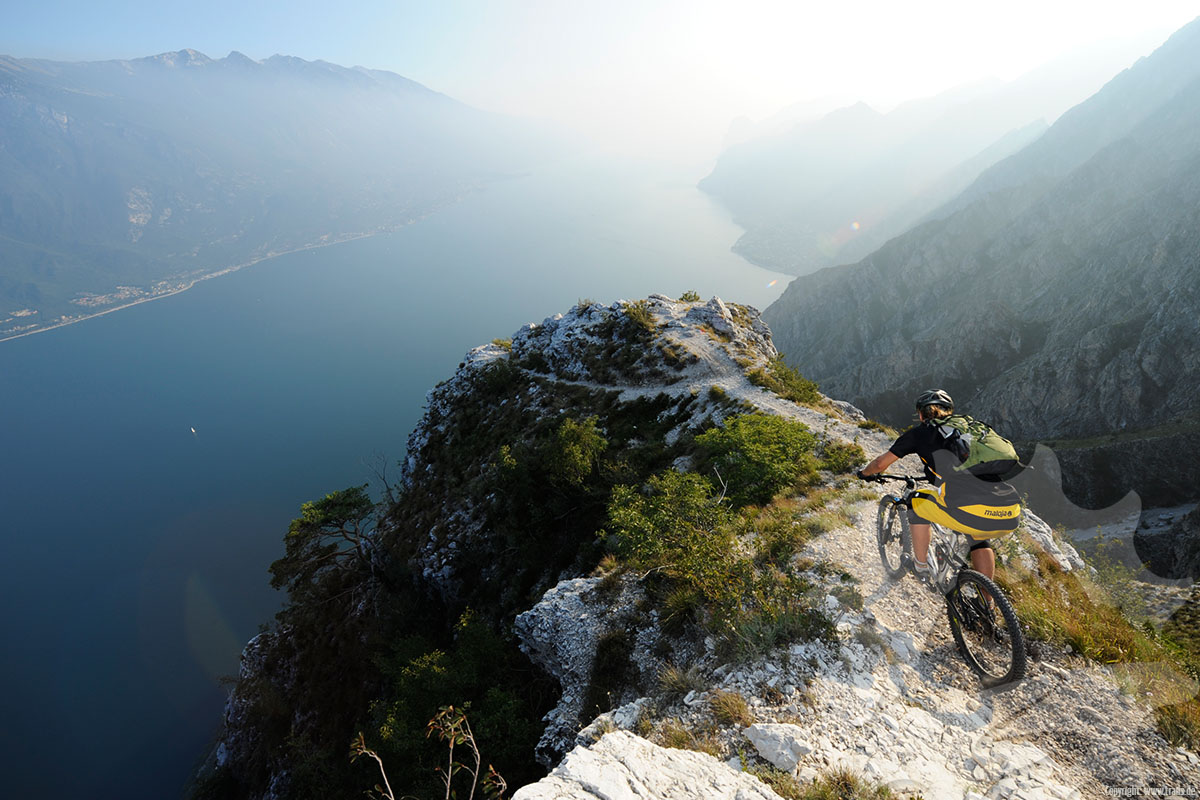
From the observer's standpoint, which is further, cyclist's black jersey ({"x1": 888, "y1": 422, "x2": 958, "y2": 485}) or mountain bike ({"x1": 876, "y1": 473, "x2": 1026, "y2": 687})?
cyclist's black jersey ({"x1": 888, "y1": 422, "x2": 958, "y2": 485})

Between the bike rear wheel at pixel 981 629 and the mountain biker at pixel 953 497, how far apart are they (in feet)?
1.32

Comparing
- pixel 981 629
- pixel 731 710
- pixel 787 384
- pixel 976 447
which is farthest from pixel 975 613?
pixel 787 384

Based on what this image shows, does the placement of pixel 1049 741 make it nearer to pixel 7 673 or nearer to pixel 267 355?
pixel 7 673

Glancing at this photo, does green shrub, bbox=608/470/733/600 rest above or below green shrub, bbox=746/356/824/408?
above

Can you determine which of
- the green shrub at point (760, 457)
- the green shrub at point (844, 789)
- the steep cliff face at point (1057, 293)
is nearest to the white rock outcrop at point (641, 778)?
the green shrub at point (844, 789)

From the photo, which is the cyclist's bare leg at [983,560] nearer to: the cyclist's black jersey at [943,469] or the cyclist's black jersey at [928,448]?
the cyclist's black jersey at [943,469]

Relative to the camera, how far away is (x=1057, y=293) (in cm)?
Answer: 9556

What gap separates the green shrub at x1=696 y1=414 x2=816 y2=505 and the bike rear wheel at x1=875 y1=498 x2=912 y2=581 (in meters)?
3.89

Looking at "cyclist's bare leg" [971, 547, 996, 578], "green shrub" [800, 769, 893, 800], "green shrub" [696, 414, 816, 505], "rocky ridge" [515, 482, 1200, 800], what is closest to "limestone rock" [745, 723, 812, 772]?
"rocky ridge" [515, 482, 1200, 800]

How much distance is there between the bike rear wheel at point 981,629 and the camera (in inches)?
262

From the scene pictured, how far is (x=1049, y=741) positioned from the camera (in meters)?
5.86

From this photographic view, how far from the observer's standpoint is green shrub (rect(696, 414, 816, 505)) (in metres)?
14.0

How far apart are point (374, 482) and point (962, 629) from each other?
336 ft

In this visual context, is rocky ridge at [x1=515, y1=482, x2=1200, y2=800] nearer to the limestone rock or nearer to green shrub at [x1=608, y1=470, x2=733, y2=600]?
the limestone rock
